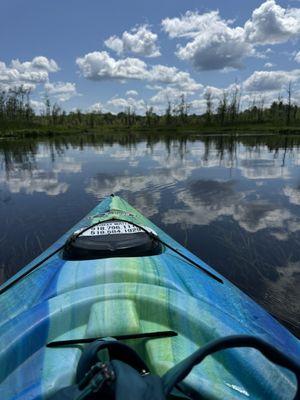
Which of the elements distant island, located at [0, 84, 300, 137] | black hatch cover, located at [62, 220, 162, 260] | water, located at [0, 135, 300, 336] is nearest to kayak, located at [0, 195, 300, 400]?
black hatch cover, located at [62, 220, 162, 260]

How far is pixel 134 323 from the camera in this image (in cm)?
204

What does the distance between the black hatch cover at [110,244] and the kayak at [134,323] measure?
0.04 m

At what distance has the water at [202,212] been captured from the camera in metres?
5.38

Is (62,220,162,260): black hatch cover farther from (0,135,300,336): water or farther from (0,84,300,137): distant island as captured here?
(0,84,300,137): distant island

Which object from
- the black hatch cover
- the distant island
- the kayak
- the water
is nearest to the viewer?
the kayak

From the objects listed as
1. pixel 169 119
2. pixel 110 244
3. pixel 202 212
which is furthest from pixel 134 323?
pixel 169 119

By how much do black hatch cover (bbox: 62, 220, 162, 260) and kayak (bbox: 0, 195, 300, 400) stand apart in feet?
0.13

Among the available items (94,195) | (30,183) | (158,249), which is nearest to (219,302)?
(158,249)

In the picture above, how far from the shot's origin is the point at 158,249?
3.67m

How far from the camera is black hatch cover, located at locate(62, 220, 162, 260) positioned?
3328 mm

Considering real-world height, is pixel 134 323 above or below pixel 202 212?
above

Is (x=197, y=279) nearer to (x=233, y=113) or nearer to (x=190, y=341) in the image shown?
(x=190, y=341)

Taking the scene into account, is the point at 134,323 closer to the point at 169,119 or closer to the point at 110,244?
the point at 110,244

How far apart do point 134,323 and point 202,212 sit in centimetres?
711
